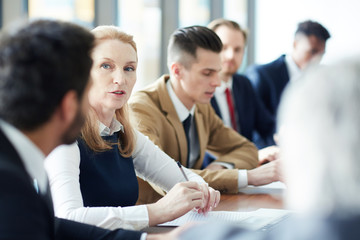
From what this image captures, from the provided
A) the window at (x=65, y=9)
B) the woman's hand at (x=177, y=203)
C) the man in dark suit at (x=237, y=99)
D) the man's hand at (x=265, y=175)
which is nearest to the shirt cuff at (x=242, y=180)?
the man's hand at (x=265, y=175)

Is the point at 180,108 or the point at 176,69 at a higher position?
the point at 176,69

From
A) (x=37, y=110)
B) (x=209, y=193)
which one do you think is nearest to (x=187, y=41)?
(x=209, y=193)

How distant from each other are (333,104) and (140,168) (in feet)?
5.25

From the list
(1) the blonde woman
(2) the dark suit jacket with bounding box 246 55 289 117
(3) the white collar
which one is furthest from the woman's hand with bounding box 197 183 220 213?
(2) the dark suit jacket with bounding box 246 55 289 117

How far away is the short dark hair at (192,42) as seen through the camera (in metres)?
3.17

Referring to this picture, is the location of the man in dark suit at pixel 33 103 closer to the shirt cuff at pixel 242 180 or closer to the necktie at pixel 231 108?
the shirt cuff at pixel 242 180

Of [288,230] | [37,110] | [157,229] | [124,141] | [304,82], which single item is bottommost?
[157,229]

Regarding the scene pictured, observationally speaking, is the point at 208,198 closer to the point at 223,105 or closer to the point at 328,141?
the point at 328,141

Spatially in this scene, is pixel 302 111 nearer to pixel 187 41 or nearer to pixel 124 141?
pixel 124 141

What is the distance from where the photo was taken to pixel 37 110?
1.11 metres

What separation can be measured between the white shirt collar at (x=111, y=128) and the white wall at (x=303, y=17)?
609 cm

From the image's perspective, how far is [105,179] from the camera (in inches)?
75.0

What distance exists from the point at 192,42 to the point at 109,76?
Answer: 120 cm

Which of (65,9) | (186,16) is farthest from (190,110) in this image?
(186,16)
